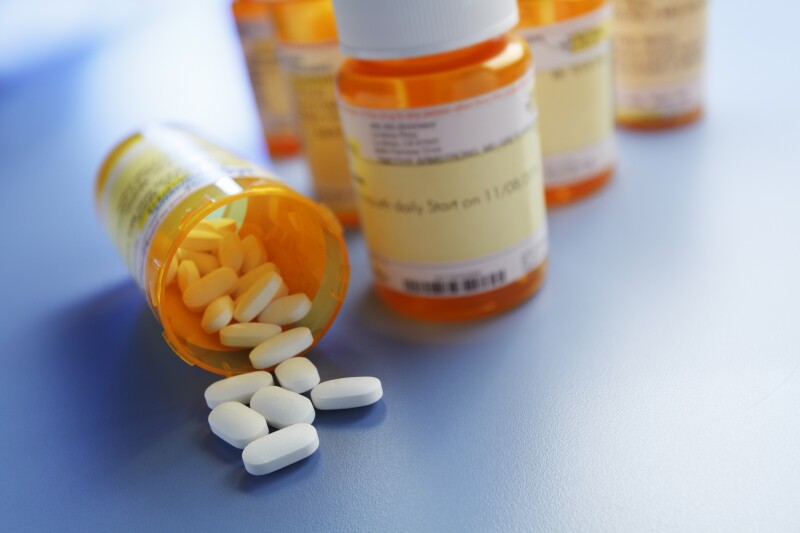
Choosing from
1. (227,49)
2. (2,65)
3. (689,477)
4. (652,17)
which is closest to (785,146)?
(652,17)

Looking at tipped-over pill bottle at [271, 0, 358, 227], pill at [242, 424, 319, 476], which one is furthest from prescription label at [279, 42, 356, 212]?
pill at [242, 424, 319, 476]

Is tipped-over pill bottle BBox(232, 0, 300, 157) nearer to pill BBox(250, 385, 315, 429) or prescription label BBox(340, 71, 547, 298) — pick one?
prescription label BBox(340, 71, 547, 298)

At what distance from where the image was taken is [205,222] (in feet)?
2.26

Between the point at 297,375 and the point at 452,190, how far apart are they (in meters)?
0.16

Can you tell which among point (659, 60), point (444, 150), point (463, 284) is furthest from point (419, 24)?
point (659, 60)

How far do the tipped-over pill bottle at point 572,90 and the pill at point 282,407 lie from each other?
0.36m

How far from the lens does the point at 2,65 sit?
4.68 feet

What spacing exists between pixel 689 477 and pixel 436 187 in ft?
0.82

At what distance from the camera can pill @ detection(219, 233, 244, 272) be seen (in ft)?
2.19

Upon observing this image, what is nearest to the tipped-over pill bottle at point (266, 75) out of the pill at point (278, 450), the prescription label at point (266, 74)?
the prescription label at point (266, 74)

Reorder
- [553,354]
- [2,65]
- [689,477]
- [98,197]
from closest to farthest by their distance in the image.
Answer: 1. [689,477]
2. [553,354]
3. [98,197]
4. [2,65]

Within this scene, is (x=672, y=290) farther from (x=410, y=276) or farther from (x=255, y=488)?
(x=255, y=488)

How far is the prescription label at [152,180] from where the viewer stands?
64cm

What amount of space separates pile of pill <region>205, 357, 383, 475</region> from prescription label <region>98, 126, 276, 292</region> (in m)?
0.11
